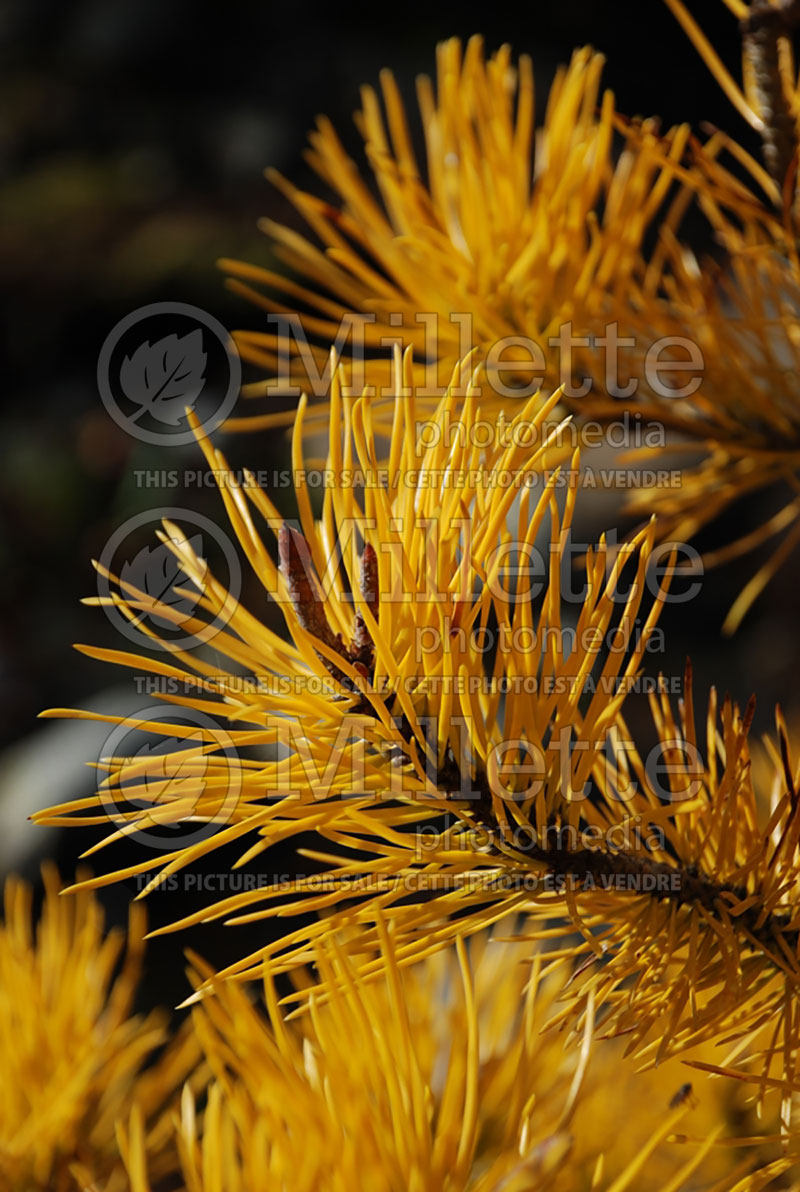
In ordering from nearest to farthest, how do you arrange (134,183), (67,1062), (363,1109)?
1. (363,1109)
2. (67,1062)
3. (134,183)

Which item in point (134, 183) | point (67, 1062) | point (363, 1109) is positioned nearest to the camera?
point (363, 1109)

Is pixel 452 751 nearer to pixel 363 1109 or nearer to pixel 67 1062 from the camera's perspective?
pixel 363 1109

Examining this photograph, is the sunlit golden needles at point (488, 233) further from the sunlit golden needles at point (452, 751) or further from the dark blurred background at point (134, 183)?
the dark blurred background at point (134, 183)

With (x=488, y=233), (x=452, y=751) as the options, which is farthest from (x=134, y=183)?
(x=452, y=751)

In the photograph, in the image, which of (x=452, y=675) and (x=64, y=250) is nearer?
(x=452, y=675)

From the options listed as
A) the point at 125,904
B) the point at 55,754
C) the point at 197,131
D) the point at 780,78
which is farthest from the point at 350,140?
the point at 780,78

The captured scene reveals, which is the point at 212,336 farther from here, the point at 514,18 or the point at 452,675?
the point at 452,675

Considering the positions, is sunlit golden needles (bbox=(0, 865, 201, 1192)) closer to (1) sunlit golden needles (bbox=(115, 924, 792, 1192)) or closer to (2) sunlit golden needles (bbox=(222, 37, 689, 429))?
(1) sunlit golden needles (bbox=(115, 924, 792, 1192))
